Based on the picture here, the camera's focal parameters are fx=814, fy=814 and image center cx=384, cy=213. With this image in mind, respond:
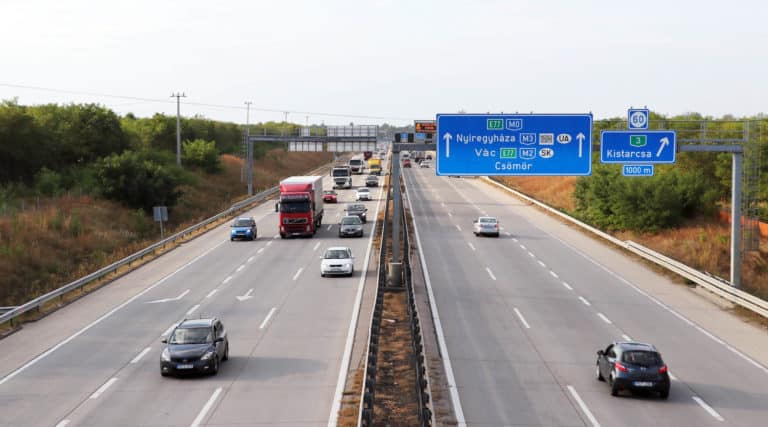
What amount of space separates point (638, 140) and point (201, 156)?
72.9 meters

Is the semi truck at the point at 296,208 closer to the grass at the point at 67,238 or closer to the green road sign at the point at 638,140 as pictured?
the grass at the point at 67,238

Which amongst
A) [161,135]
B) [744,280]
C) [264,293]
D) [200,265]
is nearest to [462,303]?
[264,293]

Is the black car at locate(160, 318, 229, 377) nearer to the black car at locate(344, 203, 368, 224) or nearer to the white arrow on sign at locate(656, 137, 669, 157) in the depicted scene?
the white arrow on sign at locate(656, 137, 669, 157)

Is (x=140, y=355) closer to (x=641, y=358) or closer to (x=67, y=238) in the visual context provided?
(x=641, y=358)

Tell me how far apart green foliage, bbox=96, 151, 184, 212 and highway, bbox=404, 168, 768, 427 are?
27.5 m

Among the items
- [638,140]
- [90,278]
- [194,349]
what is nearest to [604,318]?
[638,140]

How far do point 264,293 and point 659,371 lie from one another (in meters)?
18.6

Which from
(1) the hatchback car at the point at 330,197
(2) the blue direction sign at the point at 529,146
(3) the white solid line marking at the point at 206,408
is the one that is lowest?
(3) the white solid line marking at the point at 206,408

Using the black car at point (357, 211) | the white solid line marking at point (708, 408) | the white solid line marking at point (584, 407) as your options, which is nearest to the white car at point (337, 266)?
the white solid line marking at point (584, 407)

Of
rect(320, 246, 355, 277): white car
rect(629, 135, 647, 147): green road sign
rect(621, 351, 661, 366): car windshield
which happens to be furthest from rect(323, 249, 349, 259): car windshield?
rect(621, 351, 661, 366): car windshield

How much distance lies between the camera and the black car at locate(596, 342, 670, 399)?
19109 mm

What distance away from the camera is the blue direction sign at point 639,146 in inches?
1288

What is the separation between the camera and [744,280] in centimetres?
4541

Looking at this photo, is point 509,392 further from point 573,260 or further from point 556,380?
point 573,260
